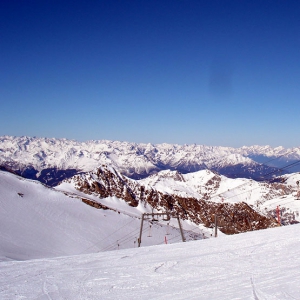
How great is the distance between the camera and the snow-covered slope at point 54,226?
44206 millimetres

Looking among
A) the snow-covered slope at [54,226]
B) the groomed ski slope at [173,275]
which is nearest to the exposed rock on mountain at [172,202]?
the snow-covered slope at [54,226]

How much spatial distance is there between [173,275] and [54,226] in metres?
56.2

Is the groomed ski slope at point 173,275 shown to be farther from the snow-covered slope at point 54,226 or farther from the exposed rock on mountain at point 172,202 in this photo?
the exposed rock on mountain at point 172,202

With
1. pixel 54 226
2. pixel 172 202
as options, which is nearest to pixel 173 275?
pixel 54 226

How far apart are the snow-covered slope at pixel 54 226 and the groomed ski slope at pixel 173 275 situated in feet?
83.7

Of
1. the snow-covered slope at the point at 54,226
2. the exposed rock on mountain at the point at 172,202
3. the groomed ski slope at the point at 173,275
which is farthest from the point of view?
the exposed rock on mountain at the point at 172,202

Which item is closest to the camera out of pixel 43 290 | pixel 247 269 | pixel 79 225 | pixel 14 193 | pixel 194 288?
pixel 194 288

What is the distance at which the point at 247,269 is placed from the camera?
9.35 metres

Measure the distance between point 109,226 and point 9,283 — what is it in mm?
67263

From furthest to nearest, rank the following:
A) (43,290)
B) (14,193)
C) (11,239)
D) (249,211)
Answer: (249,211) < (14,193) < (11,239) < (43,290)

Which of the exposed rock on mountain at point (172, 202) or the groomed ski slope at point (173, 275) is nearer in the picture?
the groomed ski slope at point (173, 275)

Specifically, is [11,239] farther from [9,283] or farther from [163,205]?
[163,205]

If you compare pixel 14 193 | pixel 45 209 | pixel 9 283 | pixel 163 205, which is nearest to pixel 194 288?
pixel 9 283

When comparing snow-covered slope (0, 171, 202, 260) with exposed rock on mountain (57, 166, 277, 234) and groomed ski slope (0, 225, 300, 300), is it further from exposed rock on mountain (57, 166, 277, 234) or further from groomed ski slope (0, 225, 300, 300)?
exposed rock on mountain (57, 166, 277, 234)
